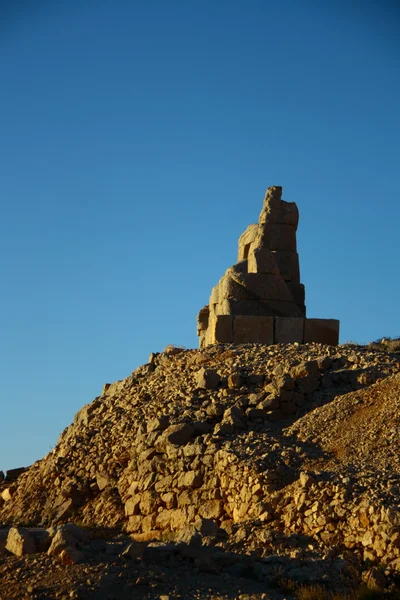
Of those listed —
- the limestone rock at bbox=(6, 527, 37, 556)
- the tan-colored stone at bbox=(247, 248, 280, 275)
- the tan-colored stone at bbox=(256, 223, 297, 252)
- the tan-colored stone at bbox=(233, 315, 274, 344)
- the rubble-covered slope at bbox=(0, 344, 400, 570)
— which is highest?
the tan-colored stone at bbox=(256, 223, 297, 252)

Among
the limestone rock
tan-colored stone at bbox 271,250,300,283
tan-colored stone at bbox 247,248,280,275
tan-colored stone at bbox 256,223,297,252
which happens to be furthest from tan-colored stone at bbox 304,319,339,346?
the limestone rock

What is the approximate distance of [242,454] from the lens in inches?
488

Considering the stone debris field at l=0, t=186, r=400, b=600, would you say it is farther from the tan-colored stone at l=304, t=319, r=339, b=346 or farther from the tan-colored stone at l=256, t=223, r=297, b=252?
the tan-colored stone at l=256, t=223, r=297, b=252

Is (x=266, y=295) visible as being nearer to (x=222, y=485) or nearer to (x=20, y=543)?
(x=222, y=485)

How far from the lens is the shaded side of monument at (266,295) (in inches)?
736

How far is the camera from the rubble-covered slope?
10.7 metres

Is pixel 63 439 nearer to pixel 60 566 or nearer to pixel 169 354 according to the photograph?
pixel 169 354

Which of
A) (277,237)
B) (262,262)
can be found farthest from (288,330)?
(277,237)

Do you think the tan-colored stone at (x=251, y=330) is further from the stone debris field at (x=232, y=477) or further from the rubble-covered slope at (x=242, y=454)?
the rubble-covered slope at (x=242, y=454)

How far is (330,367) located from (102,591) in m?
7.31

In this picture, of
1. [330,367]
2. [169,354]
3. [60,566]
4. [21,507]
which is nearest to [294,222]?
[169,354]

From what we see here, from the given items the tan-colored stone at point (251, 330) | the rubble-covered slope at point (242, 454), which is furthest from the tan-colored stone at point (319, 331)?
the rubble-covered slope at point (242, 454)

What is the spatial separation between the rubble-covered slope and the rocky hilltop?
2 centimetres

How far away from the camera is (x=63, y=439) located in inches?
665
